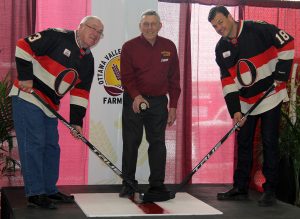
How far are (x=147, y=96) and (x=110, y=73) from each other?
2.35 ft

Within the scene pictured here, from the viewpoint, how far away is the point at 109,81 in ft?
14.1

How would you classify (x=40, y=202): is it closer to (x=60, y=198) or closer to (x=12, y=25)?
(x=60, y=198)

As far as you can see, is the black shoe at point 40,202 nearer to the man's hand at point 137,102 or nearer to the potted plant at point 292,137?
the man's hand at point 137,102

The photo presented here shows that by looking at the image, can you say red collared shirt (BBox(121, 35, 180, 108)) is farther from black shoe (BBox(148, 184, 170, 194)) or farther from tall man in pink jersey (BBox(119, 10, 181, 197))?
black shoe (BBox(148, 184, 170, 194))

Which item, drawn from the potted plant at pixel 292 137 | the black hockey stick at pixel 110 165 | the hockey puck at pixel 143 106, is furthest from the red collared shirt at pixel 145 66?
the potted plant at pixel 292 137

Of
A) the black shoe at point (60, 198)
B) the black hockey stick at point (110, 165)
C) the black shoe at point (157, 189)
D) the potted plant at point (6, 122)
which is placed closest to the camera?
the black hockey stick at point (110, 165)

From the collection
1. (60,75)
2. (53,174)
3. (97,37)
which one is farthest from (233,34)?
(53,174)

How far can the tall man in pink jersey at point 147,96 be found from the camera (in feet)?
12.0

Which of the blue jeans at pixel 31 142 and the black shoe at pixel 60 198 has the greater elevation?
the blue jeans at pixel 31 142

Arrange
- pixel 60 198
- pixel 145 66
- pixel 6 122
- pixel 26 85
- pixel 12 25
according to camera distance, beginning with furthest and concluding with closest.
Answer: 1. pixel 12 25
2. pixel 6 122
3. pixel 145 66
4. pixel 60 198
5. pixel 26 85

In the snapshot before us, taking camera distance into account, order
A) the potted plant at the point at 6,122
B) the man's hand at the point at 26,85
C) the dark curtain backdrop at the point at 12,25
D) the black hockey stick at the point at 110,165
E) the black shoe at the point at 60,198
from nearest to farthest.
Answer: the man's hand at the point at 26,85
the black hockey stick at the point at 110,165
the black shoe at the point at 60,198
the potted plant at the point at 6,122
the dark curtain backdrop at the point at 12,25

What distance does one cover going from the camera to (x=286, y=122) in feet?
14.3

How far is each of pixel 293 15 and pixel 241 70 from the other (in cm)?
167

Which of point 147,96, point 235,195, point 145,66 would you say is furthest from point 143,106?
point 235,195
